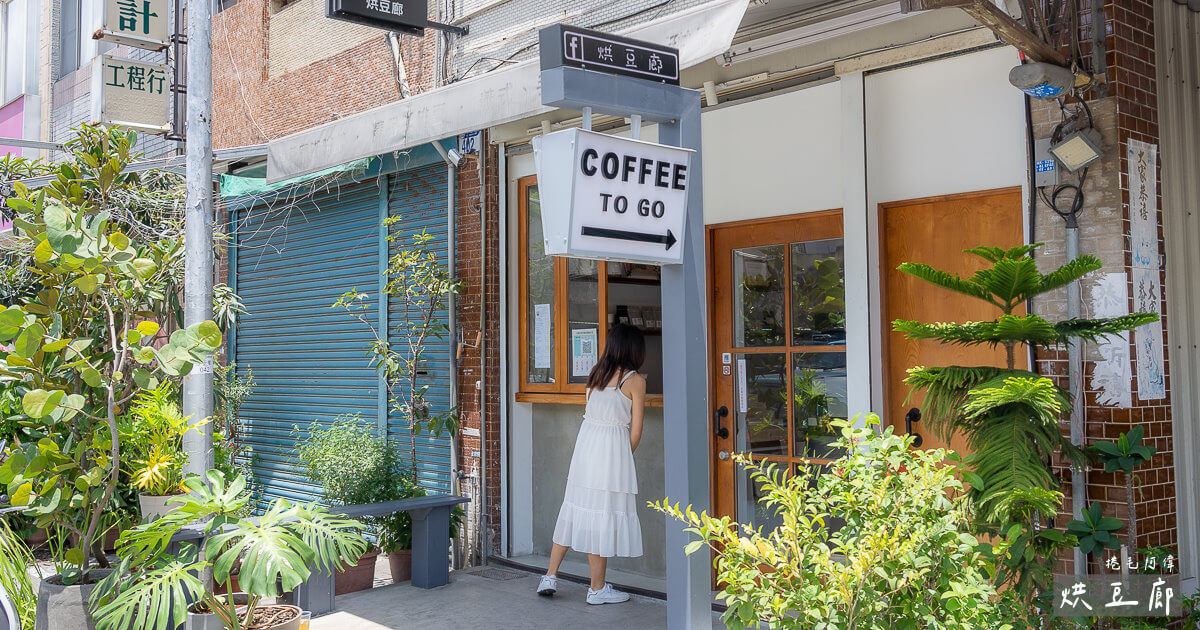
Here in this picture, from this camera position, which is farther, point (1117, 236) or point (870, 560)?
point (1117, 236)

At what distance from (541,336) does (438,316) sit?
1.05m

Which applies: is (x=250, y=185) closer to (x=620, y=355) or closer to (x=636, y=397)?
(x=620, y=355)

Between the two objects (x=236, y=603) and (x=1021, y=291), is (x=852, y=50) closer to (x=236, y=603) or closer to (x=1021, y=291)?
(x=1021, y=291)

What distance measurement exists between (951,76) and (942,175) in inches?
20.5

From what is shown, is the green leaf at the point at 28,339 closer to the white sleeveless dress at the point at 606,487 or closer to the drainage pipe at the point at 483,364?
the white sleeveless dress at the point at 606,487

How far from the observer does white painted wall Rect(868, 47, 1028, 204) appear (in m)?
5.08

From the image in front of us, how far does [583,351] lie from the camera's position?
7578 mm

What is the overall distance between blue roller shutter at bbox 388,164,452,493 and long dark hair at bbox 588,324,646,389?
2.20m

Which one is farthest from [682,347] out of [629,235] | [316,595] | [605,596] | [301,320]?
[301,320]

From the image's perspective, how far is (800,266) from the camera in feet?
20.3

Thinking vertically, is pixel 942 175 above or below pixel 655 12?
below

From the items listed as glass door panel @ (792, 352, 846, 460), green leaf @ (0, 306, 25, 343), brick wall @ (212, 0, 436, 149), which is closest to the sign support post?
glass door panel @ (792, 352, 846, 460)

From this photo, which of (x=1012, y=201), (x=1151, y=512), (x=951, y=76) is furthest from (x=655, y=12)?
(x=1151, y=512)

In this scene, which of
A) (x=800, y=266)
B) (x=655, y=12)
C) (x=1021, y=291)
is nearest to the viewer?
(x=1021, y=291)
